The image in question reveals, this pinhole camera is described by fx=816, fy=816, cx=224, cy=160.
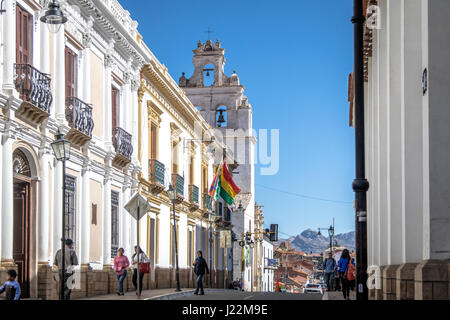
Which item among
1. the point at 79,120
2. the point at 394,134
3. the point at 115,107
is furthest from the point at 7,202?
the point at 115,107

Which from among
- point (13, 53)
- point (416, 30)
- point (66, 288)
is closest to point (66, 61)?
point (13, 53)

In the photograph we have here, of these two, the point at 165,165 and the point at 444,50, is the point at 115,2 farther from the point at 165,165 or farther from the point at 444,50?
the point at 444,50

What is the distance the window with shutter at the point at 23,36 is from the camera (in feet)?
57.7

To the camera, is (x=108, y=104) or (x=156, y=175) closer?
(x=108, y=104)

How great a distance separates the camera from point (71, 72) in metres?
21.6

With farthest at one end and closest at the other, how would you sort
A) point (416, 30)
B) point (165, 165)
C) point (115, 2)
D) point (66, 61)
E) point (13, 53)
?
point (165, 165) → point (115, 2) → point (66, 61) → point (13, 53) → point (416, 30)

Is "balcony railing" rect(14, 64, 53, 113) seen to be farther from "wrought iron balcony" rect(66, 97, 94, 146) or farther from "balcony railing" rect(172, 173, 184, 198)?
"balcony railing" rect(172, 173, 184, 198)

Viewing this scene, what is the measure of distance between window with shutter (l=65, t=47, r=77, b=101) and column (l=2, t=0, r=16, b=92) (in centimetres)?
430

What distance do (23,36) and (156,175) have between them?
13.4m

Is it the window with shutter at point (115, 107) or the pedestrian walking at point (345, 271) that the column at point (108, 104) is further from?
the pedestrian walking at point (345, 271)

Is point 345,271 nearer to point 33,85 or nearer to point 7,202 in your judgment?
point 7,202
